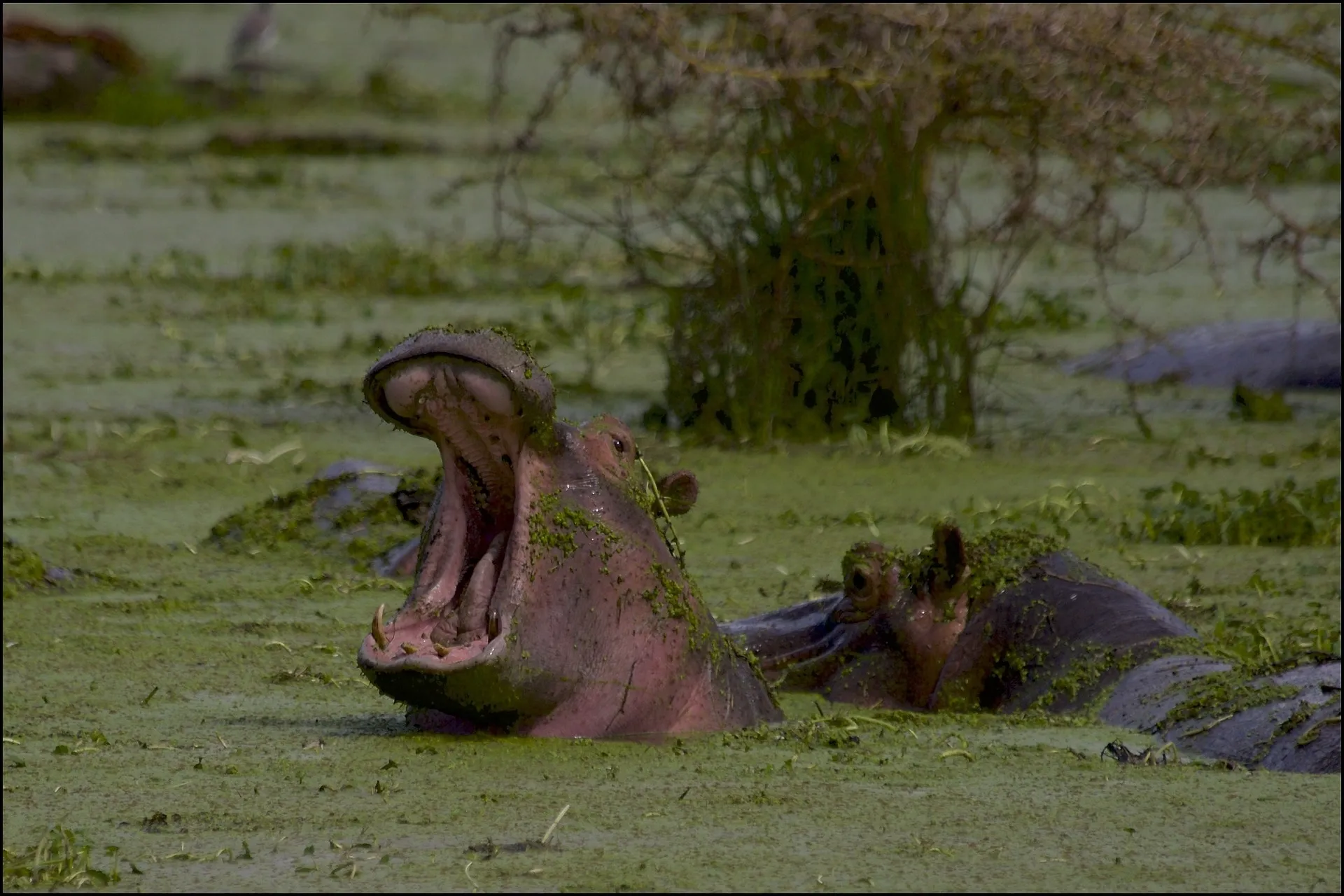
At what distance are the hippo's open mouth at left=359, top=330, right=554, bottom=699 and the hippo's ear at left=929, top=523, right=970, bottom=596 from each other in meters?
1.12

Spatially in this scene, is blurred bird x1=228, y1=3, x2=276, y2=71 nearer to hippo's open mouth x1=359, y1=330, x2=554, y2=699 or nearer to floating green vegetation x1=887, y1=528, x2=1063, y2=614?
floating green vegetation x1=887, y1=528, x2=1063, y2=614

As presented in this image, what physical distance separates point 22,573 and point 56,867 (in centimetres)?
246

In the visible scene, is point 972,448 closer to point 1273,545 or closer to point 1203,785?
point 1273,545

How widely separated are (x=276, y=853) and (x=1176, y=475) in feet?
14.3

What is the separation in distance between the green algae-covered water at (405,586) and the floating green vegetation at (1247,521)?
0.04 m

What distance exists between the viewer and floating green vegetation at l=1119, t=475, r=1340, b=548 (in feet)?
18.3

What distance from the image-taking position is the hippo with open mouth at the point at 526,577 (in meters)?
2.98

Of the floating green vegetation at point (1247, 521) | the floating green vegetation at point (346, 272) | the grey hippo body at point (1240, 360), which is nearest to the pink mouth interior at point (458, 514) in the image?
the floating green vegetation at point (1247, 521)

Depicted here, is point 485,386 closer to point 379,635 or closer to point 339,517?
point 379,635

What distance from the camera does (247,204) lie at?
1358 centimetres

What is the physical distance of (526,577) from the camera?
10.1ft

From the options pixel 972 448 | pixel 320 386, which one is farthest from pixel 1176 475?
pixel 320 386

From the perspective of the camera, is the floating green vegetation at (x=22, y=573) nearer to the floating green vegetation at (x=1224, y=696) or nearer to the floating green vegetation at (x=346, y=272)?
the floating green vegetation at (x=1224, y=696)

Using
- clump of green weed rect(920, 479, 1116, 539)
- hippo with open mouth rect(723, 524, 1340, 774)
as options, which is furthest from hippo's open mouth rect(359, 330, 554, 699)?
clump of green weed rect(920, 479, 1116, 539)
